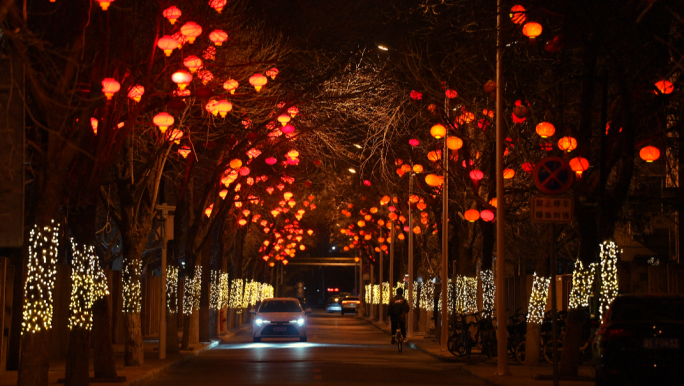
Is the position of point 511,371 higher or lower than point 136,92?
lower

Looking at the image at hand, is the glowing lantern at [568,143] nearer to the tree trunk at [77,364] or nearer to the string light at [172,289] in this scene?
the tree trunk at [77,364]

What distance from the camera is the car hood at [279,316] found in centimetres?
3181

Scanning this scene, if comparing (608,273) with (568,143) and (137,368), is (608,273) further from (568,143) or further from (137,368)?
(137,368)

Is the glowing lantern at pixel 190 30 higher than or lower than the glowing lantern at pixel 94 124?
higher

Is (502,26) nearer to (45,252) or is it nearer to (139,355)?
(45,252)

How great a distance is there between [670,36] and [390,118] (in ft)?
28.1

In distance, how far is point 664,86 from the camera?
15.0 m

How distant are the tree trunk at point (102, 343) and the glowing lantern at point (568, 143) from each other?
9.08 meters

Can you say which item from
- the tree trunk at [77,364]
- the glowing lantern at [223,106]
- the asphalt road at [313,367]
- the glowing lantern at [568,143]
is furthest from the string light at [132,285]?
the glowing lantern at [568,143]

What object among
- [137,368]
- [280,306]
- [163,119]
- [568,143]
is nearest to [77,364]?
[163,119]

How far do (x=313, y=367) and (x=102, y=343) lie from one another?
569 centimetres

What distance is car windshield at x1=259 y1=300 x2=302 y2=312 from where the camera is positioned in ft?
106

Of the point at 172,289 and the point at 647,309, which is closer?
the point at 647,309

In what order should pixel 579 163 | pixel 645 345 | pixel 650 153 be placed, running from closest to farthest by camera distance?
pixel 645 345 → pixel 579 163 → pixel 650 153
